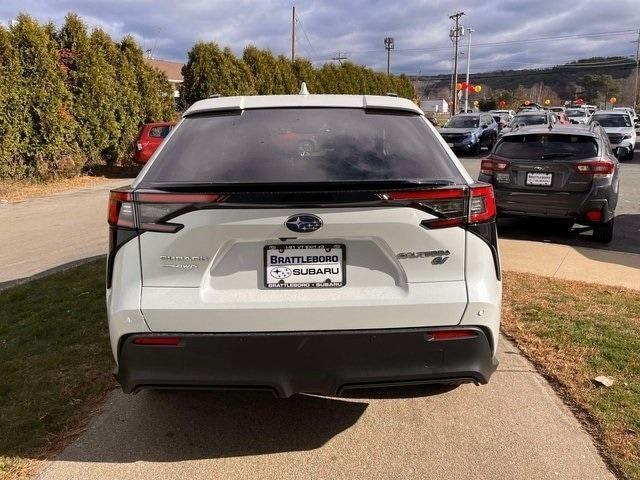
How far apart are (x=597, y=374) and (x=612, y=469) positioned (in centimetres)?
107

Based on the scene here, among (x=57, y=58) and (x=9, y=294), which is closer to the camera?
(x=9, y=294)

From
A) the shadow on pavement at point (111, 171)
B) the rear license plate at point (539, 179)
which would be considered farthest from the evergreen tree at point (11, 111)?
the rear license plate at point (539, 179)

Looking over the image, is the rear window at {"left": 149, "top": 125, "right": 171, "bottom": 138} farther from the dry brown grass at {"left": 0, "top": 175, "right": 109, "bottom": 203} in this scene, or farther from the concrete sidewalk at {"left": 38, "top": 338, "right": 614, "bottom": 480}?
the concrete sidewalk at {"left": 38, "top": 338, "right": 614, "bottom": 480}

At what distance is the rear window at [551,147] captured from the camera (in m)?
7.90

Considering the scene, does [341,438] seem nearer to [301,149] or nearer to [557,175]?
[301,149]

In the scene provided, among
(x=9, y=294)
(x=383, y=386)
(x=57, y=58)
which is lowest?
(x=9, y=294)

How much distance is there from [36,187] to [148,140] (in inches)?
143

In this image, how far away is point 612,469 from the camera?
2842 millimetres

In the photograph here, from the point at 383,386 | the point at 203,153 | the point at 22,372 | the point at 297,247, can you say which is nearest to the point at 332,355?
the point at 383,386

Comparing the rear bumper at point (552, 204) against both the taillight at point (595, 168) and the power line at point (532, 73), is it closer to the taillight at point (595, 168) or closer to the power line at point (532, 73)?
the taillight at point (595, 168)

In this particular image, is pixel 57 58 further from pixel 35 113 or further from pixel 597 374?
pixel 597 374

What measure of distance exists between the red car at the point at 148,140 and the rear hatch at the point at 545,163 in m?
11.4

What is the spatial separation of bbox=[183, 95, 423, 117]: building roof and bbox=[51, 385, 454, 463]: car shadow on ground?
5.03 ft

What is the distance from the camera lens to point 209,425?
3322 mm
